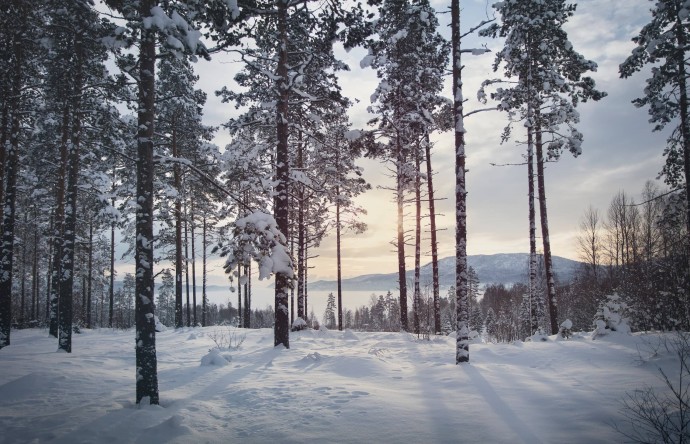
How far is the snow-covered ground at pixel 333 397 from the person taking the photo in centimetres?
451

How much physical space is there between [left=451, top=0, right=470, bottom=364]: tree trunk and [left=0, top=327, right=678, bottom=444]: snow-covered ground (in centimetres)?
81

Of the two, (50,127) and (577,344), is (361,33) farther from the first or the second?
(50,127)

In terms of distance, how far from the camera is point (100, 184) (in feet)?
48.2

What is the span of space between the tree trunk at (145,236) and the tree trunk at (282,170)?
4.61m

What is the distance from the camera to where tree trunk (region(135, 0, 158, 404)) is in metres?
5.59

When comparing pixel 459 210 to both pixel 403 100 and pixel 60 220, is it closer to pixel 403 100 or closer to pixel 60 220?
pixel 403 100

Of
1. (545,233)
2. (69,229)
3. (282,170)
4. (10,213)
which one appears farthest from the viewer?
(545,233)

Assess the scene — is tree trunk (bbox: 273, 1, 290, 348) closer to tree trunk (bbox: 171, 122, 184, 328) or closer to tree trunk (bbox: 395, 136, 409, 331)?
tree trunk (bbox: 395, 136, 409, 331)

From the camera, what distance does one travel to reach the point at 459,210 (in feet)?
30.6

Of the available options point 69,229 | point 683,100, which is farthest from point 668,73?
point 69,229

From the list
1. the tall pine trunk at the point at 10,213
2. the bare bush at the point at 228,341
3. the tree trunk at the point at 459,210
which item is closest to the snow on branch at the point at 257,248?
the tree trunk at the point at 459,210

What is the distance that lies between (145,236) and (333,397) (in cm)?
438

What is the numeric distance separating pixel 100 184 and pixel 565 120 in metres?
20.7

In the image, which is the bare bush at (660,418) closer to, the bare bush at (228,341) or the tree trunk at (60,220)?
the bare bush at (228,341)
